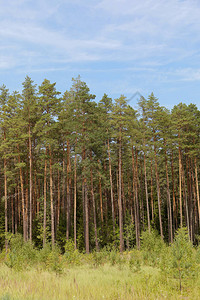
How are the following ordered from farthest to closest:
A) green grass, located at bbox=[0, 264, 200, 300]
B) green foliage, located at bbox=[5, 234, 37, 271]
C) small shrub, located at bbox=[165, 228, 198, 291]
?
green foliage, located at bbox=[5, 234, 37, 271]
small shrub, located at bbox=[165, 228, 198, 291]
green grass, located at bbox=[0, 264, 200, 300]

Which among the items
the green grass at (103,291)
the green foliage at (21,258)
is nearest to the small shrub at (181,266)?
the green grass at (103,291)

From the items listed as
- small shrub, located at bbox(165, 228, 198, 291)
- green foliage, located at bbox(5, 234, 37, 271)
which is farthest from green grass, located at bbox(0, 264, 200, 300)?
green foliage, located at bbox(5, 234, 37, 271)

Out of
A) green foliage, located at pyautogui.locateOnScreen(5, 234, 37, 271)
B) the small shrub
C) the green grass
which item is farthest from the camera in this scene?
green foliage, located at pyautogui.locateOnScreen(5, 234, 37, 271)

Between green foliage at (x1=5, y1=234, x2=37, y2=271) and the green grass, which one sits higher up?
the green grass

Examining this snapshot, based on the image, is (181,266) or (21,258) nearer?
(181,266)

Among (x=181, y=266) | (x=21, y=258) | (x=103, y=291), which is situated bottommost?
(x=21, y=258)

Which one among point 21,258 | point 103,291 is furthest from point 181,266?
point 21,258

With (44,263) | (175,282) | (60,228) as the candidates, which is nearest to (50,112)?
(60,228)

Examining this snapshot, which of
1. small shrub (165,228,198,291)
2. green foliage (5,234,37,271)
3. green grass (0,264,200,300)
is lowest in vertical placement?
green foliage (5,234,37,271)

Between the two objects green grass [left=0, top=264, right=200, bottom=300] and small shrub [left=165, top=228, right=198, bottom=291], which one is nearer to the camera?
green grass [left=0, top=264, right=200, bottom=300]

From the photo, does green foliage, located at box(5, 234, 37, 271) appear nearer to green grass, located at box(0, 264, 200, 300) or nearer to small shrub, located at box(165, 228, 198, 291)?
green grass, located at box(0, 264, 200, 300)

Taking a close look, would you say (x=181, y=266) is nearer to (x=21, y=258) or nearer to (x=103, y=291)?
(x=103, y=291)

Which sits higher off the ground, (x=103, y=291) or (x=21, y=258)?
(x=103, y=291)

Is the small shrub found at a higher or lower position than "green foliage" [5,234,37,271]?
higher
